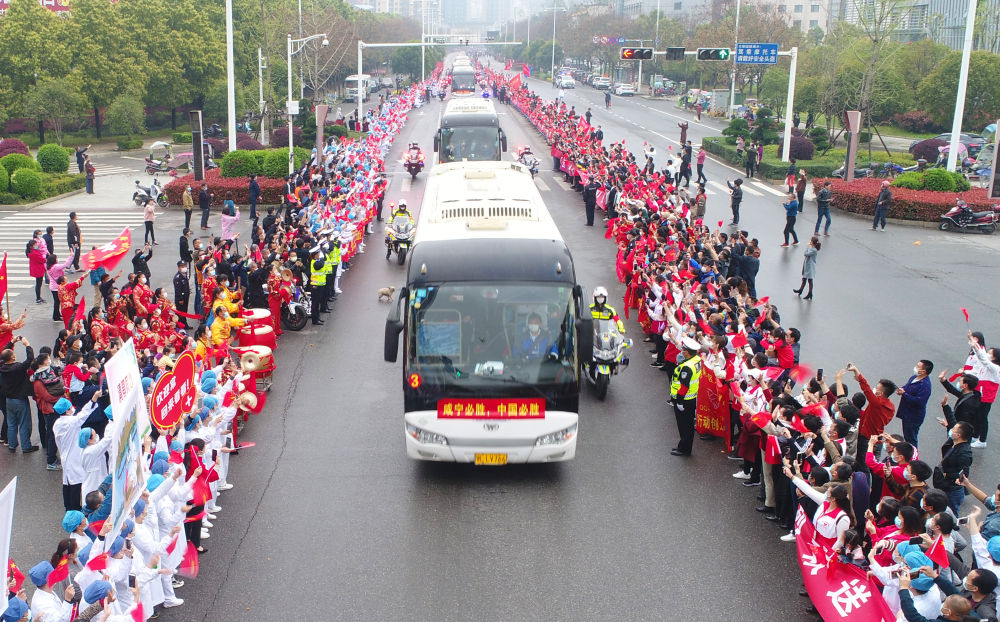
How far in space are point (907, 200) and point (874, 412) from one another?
816 inches

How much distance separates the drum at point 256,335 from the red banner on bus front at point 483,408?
5066 mm

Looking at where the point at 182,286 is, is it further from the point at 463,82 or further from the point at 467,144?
the point at 463,82

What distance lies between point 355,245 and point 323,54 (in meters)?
46.6

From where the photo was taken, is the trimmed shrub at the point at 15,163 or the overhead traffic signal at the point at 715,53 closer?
the trimmed shrub at the point at 15,163

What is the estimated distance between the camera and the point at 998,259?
78.6ft

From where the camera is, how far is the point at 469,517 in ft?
34.0

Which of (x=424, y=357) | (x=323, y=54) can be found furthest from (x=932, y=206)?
(x=323, y=54)

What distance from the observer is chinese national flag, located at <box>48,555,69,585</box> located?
698 cm

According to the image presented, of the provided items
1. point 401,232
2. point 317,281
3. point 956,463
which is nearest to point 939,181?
point 401,232

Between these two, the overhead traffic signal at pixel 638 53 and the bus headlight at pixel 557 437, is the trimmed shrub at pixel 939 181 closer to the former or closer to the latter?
the overhead traffic signal at pixel 638 53

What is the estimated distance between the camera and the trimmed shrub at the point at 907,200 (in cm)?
2841

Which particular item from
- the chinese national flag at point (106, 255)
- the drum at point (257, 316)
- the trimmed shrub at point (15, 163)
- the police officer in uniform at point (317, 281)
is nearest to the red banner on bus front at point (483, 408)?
the drum at point (257, 316)

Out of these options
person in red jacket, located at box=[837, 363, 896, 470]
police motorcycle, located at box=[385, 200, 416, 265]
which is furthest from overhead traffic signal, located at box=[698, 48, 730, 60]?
person in red jacket, located at box=[837, 363, 896, 470]

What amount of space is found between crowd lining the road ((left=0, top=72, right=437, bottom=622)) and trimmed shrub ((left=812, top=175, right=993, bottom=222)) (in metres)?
17.6
